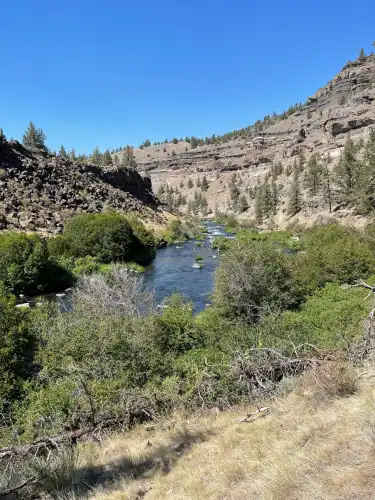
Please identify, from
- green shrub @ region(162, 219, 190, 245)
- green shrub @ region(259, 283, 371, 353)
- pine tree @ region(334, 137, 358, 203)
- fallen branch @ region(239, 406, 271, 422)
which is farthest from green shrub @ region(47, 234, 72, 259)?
pine tree @ region(334, 137, 358, 203)

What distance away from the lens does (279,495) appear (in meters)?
5.01

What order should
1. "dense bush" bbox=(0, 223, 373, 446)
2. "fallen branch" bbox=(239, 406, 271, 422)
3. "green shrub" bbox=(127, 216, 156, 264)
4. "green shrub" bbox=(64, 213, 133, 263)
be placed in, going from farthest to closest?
"green shrub" bbox=(127, 216, 156, 264), "green shrub" bbox=(64, 213, 133, 263), "dense bush" bbox=(0, 223, 373, 446), "fallen branch" bbox=(239, 406, 271, 422)

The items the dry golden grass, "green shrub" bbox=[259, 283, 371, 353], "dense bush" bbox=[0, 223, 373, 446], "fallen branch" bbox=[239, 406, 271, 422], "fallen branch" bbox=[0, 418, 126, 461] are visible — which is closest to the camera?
the dry golden grass

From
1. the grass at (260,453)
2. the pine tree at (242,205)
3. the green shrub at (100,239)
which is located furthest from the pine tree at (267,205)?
the grass at (260,453)

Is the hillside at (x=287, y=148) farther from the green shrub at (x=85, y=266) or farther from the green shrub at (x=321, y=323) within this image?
the green shrub at (x=321, y=323)

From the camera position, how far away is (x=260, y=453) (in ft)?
22.8

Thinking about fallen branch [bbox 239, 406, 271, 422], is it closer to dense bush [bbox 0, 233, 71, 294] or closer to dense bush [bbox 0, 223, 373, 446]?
dense bush [bbox 0, 223, 373, 446]

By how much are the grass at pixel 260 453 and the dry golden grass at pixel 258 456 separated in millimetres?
16

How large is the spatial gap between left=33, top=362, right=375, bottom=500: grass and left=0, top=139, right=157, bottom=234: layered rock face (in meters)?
42.8

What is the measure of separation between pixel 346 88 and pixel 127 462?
192 meters

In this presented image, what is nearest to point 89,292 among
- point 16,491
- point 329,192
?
point 16,491

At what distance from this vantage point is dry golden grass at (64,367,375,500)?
522 cm

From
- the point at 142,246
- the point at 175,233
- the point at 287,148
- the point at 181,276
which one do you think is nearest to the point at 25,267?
the point at 181,276

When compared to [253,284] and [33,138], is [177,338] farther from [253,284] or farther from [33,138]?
[33,138]
